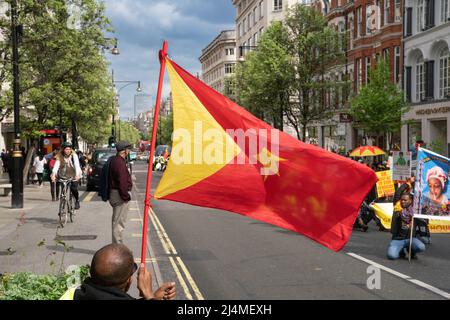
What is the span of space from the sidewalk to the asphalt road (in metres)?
0.88

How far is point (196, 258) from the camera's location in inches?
368

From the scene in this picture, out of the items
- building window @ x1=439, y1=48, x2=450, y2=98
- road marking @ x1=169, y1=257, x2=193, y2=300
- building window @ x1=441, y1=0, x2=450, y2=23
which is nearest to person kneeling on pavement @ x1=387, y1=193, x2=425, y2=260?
road marking @ x1=169, y1=257, x2=193, y2=300

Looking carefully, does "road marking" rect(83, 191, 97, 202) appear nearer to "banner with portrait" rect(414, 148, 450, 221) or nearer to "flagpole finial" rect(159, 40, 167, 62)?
"banner with portrait" rect(414, 148, 450, 221)

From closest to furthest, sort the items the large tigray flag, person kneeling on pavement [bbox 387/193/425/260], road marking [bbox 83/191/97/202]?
the large tigray flag → person kneeling on pavement [bbox 387/193/425/260] → road marking [bbox 83/191/97/202]

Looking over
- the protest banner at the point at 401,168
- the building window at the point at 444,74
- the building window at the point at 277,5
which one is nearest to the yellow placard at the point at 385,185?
the protest banner at the point at 401,168

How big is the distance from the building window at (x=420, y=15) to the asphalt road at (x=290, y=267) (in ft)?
76.7

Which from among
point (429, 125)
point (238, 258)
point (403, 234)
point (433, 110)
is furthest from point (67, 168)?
point (429, 125)

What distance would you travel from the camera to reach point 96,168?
2575 centimetres

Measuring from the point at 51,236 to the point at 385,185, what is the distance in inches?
351

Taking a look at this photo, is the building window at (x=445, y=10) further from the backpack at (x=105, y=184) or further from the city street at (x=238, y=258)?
the backpack at (x=105, y=184)

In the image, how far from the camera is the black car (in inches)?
1000

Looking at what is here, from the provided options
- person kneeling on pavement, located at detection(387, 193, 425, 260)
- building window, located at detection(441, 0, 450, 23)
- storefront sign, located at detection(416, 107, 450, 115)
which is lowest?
person kneeling on pavement, located at detection(387, 193, 425, 260)
